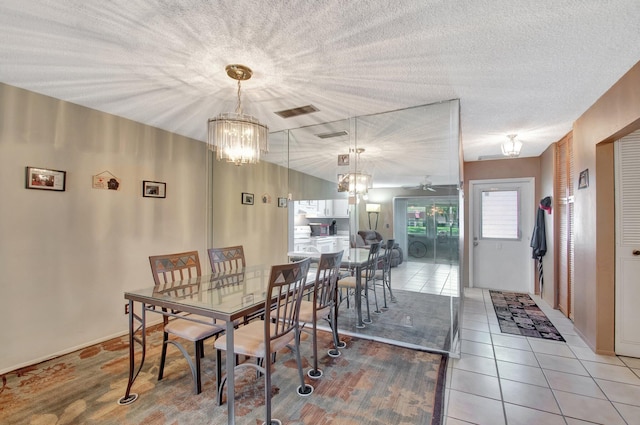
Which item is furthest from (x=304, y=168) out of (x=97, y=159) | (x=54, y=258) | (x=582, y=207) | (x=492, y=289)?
(x=492, y=289)

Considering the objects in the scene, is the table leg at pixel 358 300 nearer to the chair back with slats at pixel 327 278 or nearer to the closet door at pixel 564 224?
the chair back with slats at pixel 327 278

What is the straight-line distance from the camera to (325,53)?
6.44 ft

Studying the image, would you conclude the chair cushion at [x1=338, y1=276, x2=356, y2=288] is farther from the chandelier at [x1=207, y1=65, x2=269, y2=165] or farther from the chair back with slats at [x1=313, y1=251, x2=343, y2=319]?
the chandelier at [x1=207, y1=65, x2=269, y2=165]

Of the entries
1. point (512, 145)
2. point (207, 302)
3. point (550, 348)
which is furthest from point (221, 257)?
point (512, 145)

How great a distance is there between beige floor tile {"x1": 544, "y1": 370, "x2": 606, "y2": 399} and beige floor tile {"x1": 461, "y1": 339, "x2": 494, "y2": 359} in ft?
1.49

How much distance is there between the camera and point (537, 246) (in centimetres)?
443

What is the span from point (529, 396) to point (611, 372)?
956 mm

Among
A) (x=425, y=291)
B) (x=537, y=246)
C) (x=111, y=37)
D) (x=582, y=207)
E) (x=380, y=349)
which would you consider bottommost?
(x=380, y=349)

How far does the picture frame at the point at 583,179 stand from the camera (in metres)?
2.91

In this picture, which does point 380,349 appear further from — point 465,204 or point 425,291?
point 465,204

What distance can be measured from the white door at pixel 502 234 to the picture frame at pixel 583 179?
75.2 inches

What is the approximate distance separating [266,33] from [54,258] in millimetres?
2812

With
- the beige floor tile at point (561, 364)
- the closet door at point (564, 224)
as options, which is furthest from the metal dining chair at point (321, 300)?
the closet door at point (564, 224)

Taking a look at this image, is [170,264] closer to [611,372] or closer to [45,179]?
[45,179]
